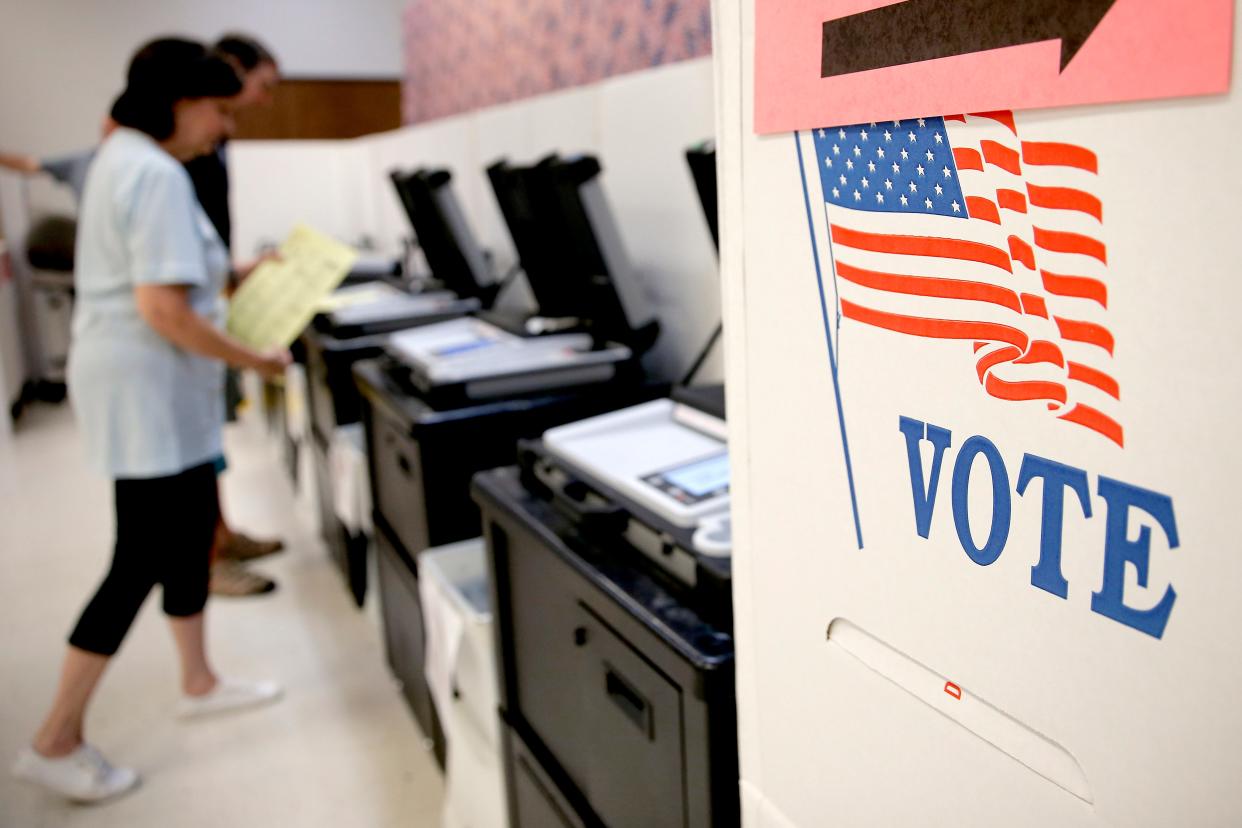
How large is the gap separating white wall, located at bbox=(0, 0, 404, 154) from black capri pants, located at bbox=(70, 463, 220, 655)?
5.35 m

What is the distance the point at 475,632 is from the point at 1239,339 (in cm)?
120

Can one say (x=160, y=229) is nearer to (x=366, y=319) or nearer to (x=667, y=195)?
(x=366, y=319)

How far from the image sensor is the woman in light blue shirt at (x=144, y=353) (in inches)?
68.9

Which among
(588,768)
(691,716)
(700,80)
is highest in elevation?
(700,80)

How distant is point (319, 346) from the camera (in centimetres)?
252

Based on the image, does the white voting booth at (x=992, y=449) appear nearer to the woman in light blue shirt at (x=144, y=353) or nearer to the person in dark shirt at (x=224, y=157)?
the woman in light blue shirt at (x=144, y=353)

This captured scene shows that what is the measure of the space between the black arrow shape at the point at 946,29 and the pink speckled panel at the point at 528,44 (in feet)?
3.29

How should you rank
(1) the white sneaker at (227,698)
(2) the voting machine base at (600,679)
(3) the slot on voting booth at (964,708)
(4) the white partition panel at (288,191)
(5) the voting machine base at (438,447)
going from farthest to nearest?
1. (4) the white partition panel at (288,191)
2. (1) the white sneaker at (227,698)
3. (5) the voting machine base at (438,447)
4. (2) the voting machine base at (600,679)
5. (3) the slot on voting booth at (964,708)

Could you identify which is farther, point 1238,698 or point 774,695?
point 774,695

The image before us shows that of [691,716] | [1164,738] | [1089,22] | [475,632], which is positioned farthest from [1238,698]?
[475,632]

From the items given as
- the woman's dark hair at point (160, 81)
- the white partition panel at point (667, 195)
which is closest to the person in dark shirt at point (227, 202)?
the woman's dark hair at point (160, 81)

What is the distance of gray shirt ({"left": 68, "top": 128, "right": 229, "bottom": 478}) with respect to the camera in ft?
5.69

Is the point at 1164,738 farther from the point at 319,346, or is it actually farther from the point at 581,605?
the point at 319,346

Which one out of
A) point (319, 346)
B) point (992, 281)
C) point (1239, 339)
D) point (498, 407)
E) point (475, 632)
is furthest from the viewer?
point (319, 346)
